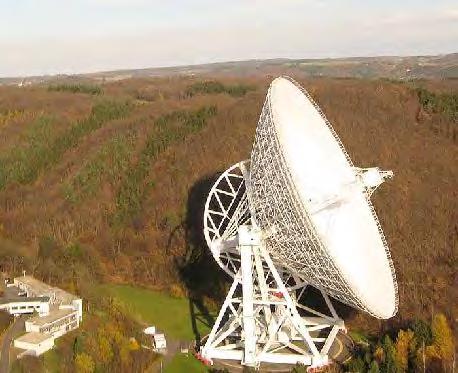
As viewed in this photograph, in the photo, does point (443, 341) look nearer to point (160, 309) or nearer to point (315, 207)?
point (315, 207)

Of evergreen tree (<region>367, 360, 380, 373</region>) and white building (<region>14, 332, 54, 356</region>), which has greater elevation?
white building (<region>14, 332, 54, 356</region>)

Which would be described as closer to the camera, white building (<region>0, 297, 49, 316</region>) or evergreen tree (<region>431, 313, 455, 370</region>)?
evergreen tree (<region>431, 313, 455, 370</region>)

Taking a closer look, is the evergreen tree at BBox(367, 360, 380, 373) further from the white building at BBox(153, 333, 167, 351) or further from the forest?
the white building at BBox(153, 333, 167, 351)

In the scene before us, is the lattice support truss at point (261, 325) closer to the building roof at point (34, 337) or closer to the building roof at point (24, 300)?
the building roof at point (34, 337)

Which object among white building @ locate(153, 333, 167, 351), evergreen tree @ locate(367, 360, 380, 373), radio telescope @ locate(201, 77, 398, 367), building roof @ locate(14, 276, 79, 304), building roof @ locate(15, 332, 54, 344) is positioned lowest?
white building @ locate(153, 333, 167, 351)

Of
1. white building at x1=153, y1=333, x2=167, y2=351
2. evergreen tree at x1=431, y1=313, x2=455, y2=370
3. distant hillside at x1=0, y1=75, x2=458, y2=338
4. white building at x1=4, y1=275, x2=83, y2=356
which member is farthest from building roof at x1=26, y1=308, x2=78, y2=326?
evergreen tree at x1=431, y1=313, x2=455, y2=370

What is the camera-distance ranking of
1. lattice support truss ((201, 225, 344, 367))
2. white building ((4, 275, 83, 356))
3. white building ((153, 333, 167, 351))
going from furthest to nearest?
white building ((153, 333, 167, 351))
white building ((4, 275, 83, 356))
lattice support truss ((201, 225, 344, 367))

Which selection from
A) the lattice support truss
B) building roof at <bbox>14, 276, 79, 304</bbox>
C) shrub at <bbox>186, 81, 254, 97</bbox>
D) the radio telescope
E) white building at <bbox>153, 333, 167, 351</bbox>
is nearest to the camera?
the radio telescope

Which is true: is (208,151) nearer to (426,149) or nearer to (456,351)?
(426,149)
